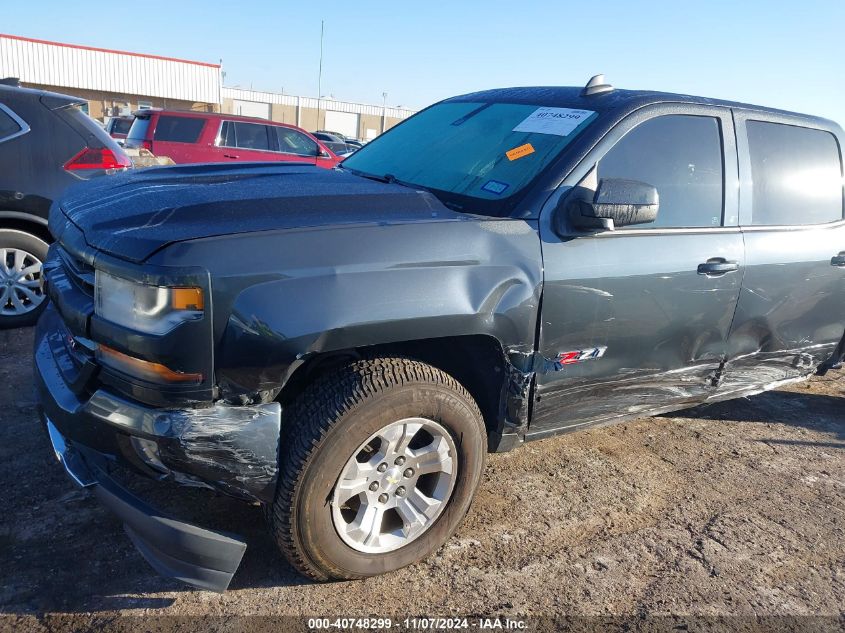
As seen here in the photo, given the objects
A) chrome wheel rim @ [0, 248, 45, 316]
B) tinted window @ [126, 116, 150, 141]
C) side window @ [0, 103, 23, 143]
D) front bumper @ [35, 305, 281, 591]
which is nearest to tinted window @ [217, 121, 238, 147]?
tinted window @ [126, 116, 150, 141]

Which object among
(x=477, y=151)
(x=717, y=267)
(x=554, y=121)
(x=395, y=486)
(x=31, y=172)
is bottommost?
(x=395, y=486)

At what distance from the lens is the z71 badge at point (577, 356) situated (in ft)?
8.77

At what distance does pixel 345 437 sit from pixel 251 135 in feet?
33.9

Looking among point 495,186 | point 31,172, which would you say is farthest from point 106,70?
point 495,186

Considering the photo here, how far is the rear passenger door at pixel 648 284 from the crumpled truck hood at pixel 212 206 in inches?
25.0

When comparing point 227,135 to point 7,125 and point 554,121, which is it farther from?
point 554,121

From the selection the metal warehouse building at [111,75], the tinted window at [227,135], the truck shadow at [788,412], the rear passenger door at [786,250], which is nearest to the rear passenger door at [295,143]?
the tinted window at [227,135]

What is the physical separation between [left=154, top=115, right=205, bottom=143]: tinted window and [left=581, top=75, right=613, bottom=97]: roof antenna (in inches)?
375

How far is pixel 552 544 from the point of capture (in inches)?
111

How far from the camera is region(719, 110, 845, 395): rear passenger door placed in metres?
3.28

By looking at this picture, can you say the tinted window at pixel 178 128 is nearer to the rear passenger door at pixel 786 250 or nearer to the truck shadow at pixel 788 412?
the truck shadow at pixel 788 412

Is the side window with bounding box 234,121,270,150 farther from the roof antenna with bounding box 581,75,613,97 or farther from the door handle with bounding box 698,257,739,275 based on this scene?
the door handle with bounding box 698,257,739,275

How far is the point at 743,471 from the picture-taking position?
11.8 feet

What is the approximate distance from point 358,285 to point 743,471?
2625mm
